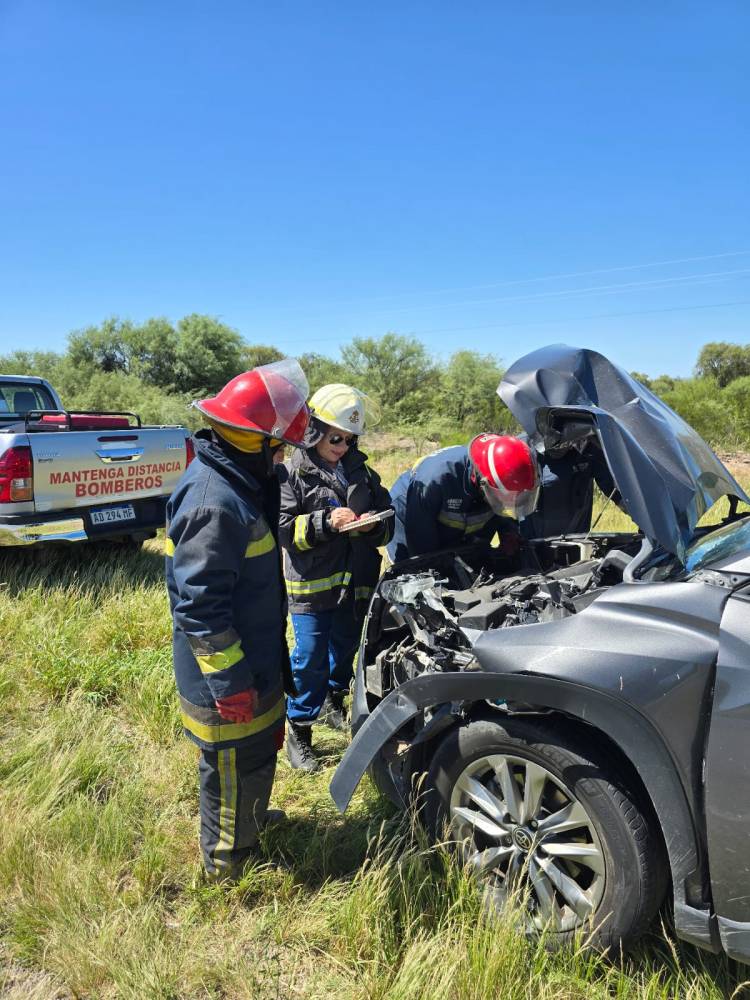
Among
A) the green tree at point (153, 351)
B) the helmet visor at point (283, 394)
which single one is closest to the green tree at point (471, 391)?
the green tree at point (153, 351)

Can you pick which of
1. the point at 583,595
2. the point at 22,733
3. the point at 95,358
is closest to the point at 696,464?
the point at 583,595

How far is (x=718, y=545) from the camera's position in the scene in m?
2.50

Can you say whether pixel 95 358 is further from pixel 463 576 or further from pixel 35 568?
pixel 463 576

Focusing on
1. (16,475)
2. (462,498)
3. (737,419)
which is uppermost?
(737,419)

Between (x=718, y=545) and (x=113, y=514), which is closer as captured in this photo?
(x=718, y=545)

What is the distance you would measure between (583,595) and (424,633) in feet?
2.06

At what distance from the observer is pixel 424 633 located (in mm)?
2609

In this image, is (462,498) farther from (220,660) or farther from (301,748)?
(220,660)

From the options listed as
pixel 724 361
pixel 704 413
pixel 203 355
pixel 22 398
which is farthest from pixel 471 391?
pixel 724 361

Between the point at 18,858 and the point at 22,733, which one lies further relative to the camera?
the point at 22,733

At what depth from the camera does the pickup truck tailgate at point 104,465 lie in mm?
5559

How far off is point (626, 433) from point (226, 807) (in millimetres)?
2080

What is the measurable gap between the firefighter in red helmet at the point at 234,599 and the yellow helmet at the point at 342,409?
767 millimetres

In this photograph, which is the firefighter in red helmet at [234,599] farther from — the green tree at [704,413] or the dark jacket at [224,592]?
the green tree at [704,413]
